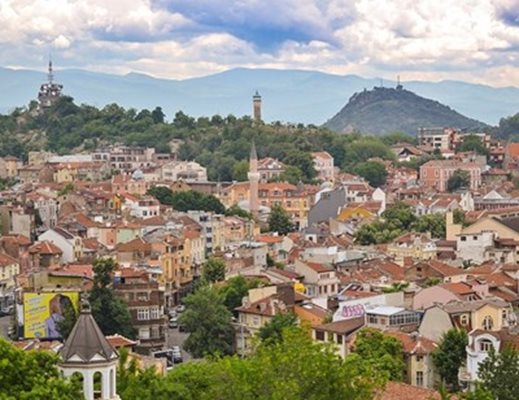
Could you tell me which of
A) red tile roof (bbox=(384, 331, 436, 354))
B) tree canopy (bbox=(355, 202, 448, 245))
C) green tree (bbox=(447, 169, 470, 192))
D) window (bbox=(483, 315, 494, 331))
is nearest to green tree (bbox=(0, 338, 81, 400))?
red tile roof (bbox=(384, 331, 436, 354))

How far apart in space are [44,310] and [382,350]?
1022 centimetres

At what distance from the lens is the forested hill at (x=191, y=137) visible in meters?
74.8

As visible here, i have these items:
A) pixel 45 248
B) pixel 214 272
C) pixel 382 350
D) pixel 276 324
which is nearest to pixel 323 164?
pixel 45 248

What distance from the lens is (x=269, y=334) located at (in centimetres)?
Result: 2758

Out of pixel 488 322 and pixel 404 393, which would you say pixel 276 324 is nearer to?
pixel 488 322

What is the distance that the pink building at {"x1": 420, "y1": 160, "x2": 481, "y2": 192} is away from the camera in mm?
69125

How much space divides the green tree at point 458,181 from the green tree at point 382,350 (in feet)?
143

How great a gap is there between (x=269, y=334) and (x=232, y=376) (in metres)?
12.7

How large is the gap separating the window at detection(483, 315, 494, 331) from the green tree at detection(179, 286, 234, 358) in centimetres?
638

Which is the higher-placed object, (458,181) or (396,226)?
(458,181)

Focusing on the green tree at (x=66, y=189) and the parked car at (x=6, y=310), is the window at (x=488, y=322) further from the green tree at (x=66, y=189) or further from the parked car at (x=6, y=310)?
the green tree at (x=66, y=189)

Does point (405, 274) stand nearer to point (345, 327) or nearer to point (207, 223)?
point (345, 327)

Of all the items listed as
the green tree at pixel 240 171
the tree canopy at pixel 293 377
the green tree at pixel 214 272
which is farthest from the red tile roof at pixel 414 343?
the green tree at pixel 240 171

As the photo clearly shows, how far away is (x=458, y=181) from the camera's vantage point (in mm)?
68125
